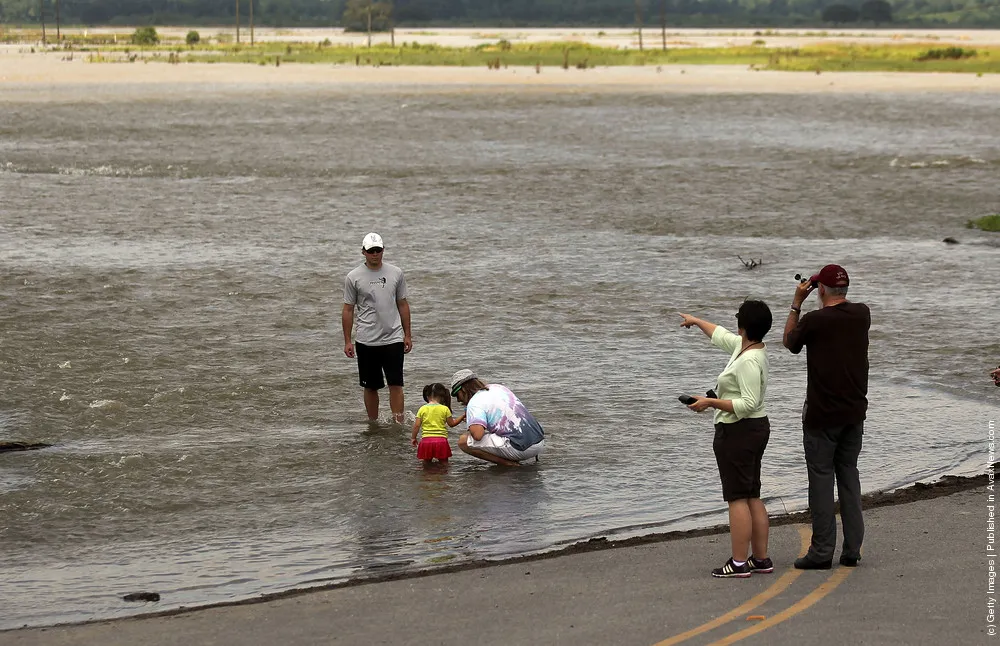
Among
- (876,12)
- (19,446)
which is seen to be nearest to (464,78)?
(19,446)

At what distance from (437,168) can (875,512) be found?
81.1ft

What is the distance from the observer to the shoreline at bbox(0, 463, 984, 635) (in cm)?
822

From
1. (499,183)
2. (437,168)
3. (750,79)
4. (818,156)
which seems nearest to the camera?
(499,183)

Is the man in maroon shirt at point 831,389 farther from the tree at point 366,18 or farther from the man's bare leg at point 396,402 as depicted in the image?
the tree at point 366,18

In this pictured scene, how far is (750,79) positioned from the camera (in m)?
69.5

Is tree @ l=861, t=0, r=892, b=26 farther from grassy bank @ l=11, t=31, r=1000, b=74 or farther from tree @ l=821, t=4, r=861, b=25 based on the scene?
grassy bank @ l=11, t=31, r=1000, b=74

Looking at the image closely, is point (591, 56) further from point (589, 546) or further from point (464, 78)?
point (589, 546)

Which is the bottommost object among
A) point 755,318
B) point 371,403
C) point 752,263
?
point 371,403

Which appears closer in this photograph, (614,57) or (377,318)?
(377,318)

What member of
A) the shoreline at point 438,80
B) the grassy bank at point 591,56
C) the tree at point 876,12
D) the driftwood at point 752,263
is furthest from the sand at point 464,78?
the tree at point 876,12

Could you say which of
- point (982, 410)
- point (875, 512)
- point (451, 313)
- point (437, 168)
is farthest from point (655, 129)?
point (875, 512)

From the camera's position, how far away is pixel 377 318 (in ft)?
39.6

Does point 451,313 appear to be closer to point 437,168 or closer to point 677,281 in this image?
point 677,281

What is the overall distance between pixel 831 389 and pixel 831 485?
57cm
